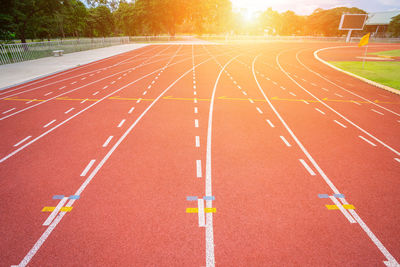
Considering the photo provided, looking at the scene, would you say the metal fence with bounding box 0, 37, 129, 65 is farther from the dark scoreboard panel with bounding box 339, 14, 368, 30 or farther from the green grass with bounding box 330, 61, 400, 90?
the dark scoreboard panel with bounding box 339, 14, 368, 30

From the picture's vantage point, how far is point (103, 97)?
1195cm

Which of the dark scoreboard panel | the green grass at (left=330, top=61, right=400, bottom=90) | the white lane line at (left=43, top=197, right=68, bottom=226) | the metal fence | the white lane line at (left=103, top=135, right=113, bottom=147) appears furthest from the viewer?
the dark scoreboard panel

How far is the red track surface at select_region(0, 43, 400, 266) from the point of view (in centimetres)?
378

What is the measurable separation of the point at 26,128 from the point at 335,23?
110 metres

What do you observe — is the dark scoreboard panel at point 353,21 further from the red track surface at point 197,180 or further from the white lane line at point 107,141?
the white lane line at point 107,141

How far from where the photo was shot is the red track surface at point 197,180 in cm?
378

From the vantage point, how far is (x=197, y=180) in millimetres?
5543

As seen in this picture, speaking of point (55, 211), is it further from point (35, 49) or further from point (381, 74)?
point (35, 49)

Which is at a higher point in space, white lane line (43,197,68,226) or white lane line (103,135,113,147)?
white lane line (103,135,113,147)

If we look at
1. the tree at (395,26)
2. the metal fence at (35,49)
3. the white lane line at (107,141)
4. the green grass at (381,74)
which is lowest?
the white lane line at (107,141)

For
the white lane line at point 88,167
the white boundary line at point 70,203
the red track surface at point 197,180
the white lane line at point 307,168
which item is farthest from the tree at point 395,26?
the white lane line at point 88,167

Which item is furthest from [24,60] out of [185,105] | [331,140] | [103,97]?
[331,140]

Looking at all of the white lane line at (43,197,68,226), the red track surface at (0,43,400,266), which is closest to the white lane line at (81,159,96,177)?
the red track surface at (0,43,400,266)

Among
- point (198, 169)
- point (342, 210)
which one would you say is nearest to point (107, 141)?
point (198, 169)
